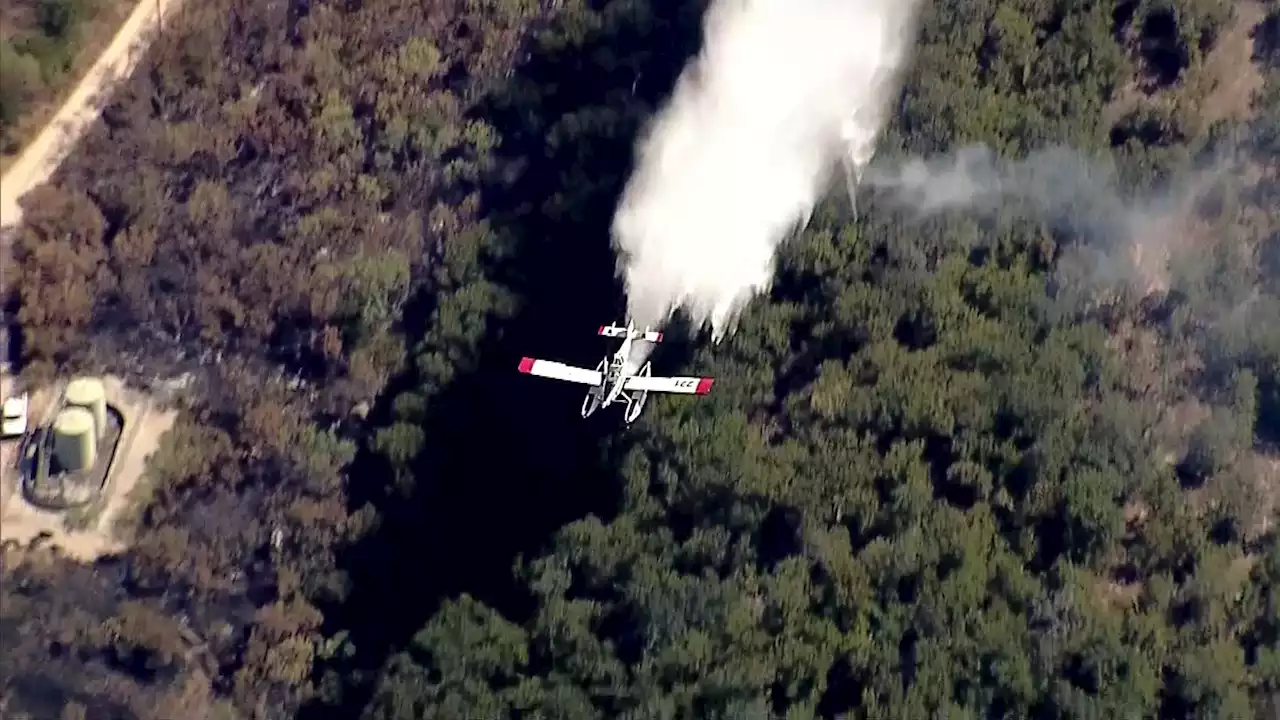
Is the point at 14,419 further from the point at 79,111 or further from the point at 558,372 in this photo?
the point at 558,372

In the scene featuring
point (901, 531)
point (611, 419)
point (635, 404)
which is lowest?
point (901, 531)

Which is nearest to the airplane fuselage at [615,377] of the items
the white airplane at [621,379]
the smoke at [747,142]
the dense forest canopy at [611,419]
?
→ the white airplane at [621,379]

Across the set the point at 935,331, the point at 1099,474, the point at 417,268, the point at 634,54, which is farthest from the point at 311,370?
the point at 1099,474

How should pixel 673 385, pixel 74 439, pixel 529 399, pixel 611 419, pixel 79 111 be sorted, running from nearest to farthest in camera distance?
1. pixel 673 385
2. pixel 611 419
3. pixel 529 399
4. pixel 74 439
5. pixel 79 111

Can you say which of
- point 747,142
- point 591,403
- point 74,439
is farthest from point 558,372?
point 74,439

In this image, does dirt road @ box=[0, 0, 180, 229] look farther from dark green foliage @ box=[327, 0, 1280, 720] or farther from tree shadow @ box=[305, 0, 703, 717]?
dark green foliage @ box=[327, 0, 1280, 720]

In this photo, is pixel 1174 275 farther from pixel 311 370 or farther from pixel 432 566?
pixel 311 370
